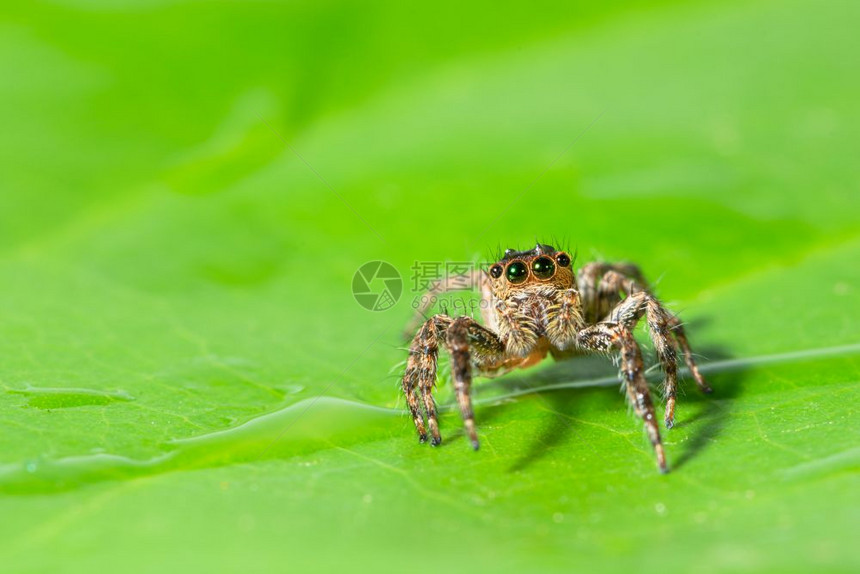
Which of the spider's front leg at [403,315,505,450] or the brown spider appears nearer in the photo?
the spider's front leg at [403,315,505,450]

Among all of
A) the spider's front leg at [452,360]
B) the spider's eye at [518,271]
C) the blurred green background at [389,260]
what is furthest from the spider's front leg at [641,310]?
the spider's front leg at [452,360]

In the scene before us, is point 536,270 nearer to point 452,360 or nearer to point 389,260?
point 452,360

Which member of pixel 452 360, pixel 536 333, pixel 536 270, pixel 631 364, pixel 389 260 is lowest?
pixel 631 364

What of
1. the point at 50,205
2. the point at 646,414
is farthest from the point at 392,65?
the point at 646,414

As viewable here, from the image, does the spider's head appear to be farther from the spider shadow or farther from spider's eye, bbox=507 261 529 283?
the spider shadow

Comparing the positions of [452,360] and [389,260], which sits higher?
[389,260]

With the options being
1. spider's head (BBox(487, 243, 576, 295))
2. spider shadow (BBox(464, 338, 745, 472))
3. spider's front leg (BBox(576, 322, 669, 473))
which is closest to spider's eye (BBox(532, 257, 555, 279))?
spider's head (BBox(487, 243, 576, 295))

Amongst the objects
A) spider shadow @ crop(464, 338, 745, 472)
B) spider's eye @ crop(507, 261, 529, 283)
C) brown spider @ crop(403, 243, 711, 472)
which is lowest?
spider shadow @ crop(464, 338, 745, 472)

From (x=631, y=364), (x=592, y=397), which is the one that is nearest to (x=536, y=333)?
(x=592, y=397)
